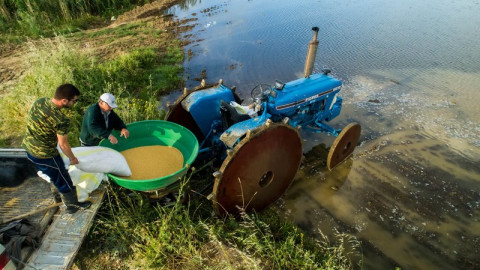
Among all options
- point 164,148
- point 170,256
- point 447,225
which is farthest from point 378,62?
point 170,256

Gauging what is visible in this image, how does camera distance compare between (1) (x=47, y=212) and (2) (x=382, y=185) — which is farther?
(2) (x=382, y=185)

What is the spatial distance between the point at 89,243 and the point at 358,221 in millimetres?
3608

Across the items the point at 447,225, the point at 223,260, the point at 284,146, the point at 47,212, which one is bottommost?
the point at 447,225

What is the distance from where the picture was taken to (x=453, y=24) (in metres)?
11.2

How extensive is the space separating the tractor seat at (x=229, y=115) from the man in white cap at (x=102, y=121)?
1298 mm

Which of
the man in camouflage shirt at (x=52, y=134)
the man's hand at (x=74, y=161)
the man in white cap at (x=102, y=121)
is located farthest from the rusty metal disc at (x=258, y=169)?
the man in camouflage shirt at (x=52, y=134)

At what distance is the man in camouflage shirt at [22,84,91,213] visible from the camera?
113 inches

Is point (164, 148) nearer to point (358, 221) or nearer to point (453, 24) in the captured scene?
point (358, 221)

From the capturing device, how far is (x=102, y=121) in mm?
3463

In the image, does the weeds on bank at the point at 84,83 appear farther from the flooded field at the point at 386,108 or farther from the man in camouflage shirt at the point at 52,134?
the man in camouflage shirt at the point at 52,134

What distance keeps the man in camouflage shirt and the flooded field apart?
306cm

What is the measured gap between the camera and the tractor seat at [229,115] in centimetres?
387

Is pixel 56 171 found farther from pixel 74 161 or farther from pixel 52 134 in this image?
pixel 52 134

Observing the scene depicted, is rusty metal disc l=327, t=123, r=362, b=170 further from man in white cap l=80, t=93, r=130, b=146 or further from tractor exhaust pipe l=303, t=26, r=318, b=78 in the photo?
man in white cap l=80, t=93, r=130, b=146
